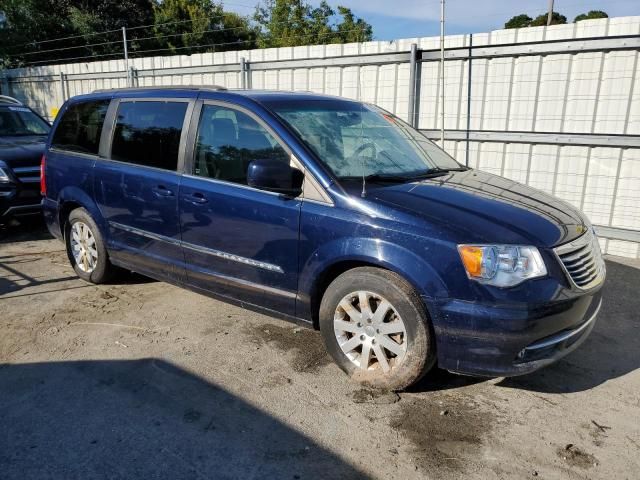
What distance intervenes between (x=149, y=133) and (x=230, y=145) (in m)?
0.96

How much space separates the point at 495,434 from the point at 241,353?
1.79 m

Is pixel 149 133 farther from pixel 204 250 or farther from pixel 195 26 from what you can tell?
pixel 195 26

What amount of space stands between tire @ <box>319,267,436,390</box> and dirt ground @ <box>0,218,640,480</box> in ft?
0.50

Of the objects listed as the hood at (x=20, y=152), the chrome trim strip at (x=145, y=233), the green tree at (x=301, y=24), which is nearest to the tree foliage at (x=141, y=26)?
the green tree at (x=301, y=24)

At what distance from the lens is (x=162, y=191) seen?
4078mm

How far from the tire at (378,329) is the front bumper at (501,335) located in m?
0.12

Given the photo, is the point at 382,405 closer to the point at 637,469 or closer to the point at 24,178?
the point at 637,469

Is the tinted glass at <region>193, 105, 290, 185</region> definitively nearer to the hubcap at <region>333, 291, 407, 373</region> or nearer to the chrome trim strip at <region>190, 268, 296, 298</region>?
the chrome trim strip at <region>190, 268, 296, 298</region>

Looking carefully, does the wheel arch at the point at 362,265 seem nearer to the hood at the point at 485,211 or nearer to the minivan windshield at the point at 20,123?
the hood at the point at 485,211

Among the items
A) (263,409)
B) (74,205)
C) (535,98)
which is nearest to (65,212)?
(74,205)

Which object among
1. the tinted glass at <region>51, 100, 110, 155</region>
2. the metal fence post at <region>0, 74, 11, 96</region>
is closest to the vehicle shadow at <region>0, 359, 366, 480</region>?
the tinted glass at <region>51, 100, 110, 155</region>

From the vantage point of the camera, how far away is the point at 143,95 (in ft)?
14.7

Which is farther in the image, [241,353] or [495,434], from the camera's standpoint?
[241,353]

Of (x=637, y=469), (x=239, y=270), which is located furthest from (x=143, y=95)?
(x=637, y=469)
